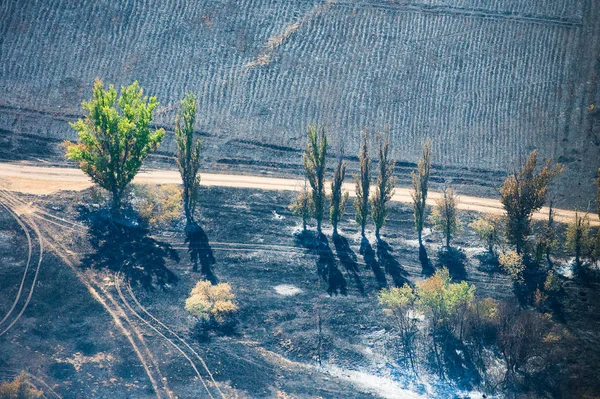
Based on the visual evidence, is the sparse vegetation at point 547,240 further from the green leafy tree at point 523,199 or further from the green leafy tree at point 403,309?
the green leafy tree at point 403,309

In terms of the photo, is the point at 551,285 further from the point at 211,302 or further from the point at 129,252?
the point at 129,252

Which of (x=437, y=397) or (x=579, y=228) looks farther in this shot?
(x=579, y=228)

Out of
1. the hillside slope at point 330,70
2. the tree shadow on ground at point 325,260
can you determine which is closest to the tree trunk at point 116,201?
the hillside slope at point 330,70

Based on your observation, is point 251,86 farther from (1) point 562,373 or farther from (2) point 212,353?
(1) point 562,373

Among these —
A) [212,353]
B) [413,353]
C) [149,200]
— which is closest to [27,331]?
[212,353]

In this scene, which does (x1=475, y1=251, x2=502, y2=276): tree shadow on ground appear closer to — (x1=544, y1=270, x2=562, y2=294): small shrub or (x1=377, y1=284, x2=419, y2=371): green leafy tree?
(x1=544, y1=270, x2=562, y2=294): small shrub

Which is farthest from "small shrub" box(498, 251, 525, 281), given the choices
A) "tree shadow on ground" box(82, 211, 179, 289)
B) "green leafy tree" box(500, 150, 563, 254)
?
"tree shadow on ground" box(82, 211, 179, 289)
